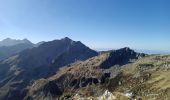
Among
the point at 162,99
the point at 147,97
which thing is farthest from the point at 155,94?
the point at 162,99

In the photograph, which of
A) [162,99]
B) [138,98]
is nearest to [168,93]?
[162,99]

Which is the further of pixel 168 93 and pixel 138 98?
pixel 138 98

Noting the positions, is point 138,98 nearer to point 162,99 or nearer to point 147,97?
point 147,97

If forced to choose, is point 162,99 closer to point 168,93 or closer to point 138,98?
point 168,93

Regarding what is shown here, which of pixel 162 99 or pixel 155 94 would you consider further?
pixel 155 94

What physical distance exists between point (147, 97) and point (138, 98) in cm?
656

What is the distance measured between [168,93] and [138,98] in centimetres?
2293

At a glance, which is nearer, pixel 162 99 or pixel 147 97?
pixel 162 99

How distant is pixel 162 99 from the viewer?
585 ft

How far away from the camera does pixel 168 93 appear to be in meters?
186

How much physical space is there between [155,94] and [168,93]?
1330 cm

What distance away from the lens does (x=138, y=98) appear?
198 m

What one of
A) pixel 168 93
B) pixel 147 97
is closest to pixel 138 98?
pixel 147 97

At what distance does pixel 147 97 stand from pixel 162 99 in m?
19.1
